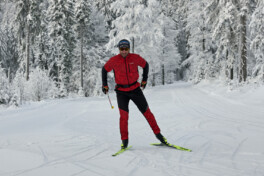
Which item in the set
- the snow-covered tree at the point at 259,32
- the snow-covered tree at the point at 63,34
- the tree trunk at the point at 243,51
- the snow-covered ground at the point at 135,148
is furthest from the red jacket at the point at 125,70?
the snow-covered tree at the point at 63,34

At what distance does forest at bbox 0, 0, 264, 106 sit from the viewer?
1814 cm

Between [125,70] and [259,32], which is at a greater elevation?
[259,32]

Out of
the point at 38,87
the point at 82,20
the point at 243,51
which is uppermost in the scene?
the point at 82,20

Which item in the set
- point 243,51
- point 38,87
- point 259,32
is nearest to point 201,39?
point 243,51

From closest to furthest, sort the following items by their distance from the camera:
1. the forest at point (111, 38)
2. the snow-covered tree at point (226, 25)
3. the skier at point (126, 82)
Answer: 1. the skier at point (126, 82)
2. the forest at point (111, 38)
3. the snow-covered tree at point (226, 25)

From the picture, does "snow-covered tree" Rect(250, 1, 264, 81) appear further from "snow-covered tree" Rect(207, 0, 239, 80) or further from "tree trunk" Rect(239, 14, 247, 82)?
"snow-covered tree" Rect(207, 0, 239, 80)

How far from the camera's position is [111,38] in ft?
74.8

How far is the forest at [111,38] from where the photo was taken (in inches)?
714

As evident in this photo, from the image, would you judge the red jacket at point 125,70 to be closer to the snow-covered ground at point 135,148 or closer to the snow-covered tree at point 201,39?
the snow-covered ground at point 135,148

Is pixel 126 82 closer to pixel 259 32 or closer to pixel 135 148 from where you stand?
pixel 135 148

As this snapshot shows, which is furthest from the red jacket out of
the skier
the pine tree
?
the pine tree

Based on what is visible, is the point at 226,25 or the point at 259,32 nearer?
the point at 259,32

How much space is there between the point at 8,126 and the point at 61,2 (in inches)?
893

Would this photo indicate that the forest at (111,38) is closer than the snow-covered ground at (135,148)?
No
